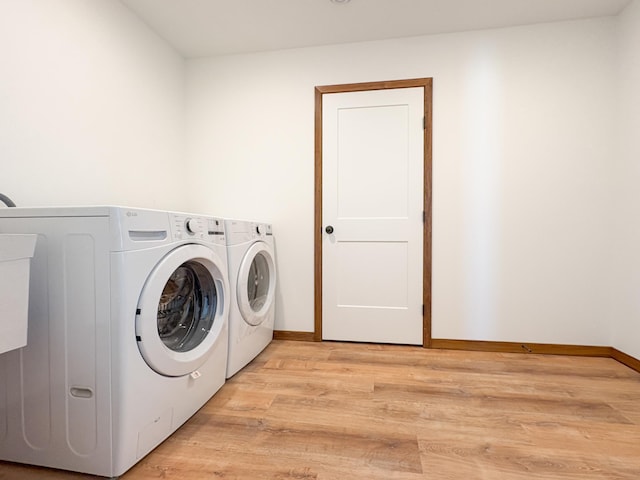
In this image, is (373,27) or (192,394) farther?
(373,27)

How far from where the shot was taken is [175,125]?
239 centimetres

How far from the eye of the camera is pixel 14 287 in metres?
0.85

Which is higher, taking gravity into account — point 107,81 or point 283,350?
point 107,81

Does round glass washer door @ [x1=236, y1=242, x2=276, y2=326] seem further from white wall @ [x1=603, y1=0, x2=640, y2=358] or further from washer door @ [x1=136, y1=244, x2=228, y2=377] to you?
white wall @ [x1=603, y1=0, x2=640, y2=358]

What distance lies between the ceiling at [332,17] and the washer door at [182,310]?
62.1 inches

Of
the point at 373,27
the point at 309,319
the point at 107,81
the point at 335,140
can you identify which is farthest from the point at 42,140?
the point at 373,27

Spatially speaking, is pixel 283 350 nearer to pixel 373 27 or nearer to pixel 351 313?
pixel 351 313

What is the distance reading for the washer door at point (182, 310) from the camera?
3.36 ft

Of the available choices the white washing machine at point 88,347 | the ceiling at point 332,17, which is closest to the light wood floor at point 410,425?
the white washing machine at point 88,347

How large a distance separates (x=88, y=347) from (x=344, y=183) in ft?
5.74

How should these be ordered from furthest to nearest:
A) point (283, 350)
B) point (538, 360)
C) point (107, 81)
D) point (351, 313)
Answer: point (351, 313)
point (283, 350)
point (538, 360)
point (107, 81)

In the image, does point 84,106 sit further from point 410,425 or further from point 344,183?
point 410,425

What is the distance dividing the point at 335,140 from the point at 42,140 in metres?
1.64

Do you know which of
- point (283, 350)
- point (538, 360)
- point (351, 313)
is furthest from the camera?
point (351, 313)
